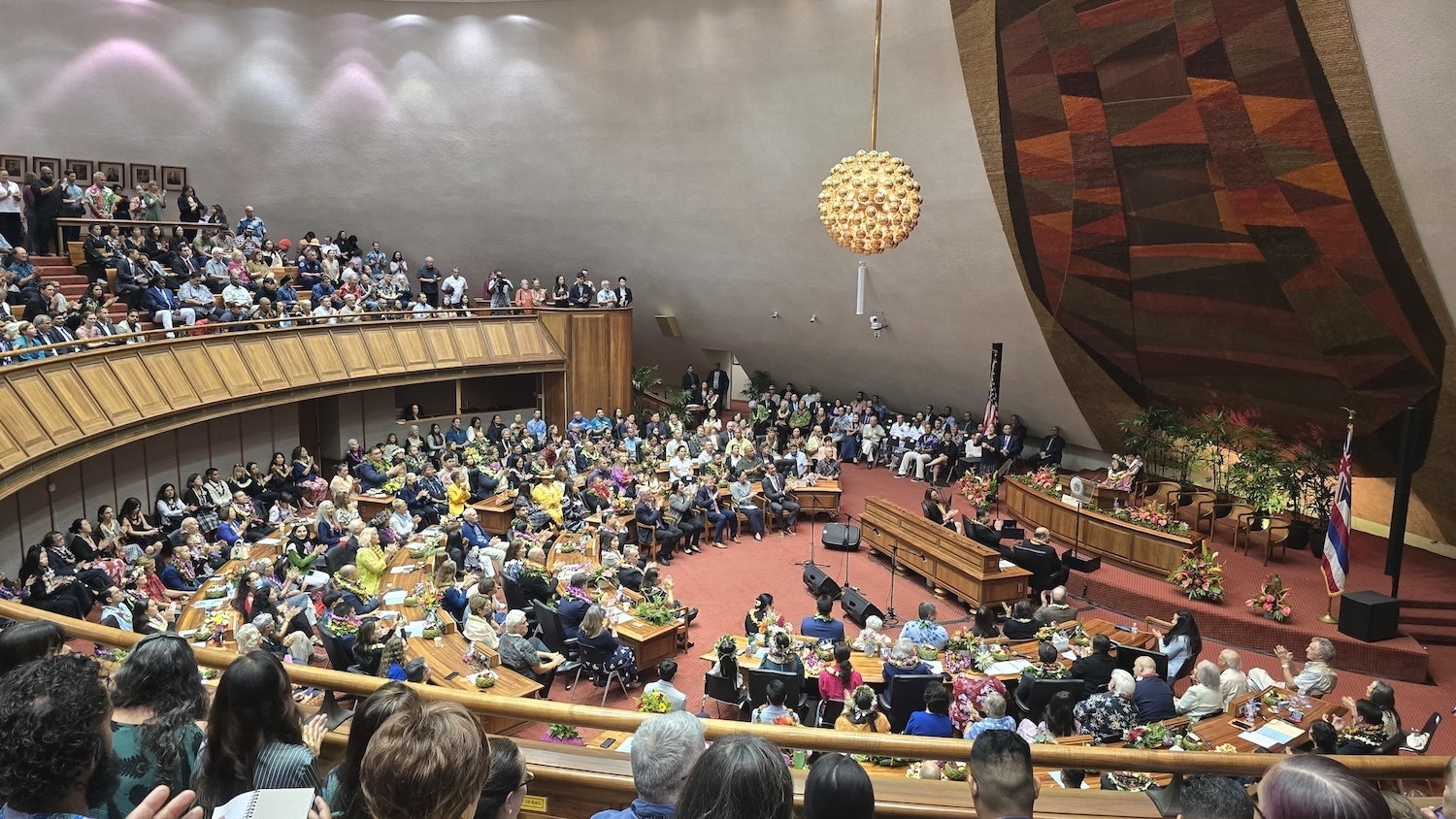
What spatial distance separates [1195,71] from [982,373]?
799cm

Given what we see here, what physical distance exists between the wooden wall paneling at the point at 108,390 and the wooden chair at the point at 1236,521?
14.2m

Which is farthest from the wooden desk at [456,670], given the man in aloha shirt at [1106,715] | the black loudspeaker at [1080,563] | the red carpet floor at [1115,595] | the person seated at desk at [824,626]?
the black loudspeaker at [1080,563]

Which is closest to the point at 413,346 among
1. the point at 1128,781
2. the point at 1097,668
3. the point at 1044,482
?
the point at 1044,482

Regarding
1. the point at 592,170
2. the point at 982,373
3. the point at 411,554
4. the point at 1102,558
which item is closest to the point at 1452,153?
the point at 1102,558

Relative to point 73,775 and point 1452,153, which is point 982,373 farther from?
point 73,775

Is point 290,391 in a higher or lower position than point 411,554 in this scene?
higher

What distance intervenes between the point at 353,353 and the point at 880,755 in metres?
14.2

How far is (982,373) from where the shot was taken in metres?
17.4

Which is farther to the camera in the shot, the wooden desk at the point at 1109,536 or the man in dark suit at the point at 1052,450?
the man in dark suit at the point at 1052,450

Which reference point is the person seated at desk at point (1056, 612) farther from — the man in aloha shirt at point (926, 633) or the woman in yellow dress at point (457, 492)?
the woman in yellow dress at point (457, 492)

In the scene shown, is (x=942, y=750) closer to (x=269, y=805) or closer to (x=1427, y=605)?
(x=269, y=805)

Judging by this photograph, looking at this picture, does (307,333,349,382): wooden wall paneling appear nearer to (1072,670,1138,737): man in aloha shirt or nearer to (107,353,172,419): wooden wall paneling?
(107,353,172,419): wooden wall paneling

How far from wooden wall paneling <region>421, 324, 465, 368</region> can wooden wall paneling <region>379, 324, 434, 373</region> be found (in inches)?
2.5

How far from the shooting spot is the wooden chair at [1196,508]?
1387cm
